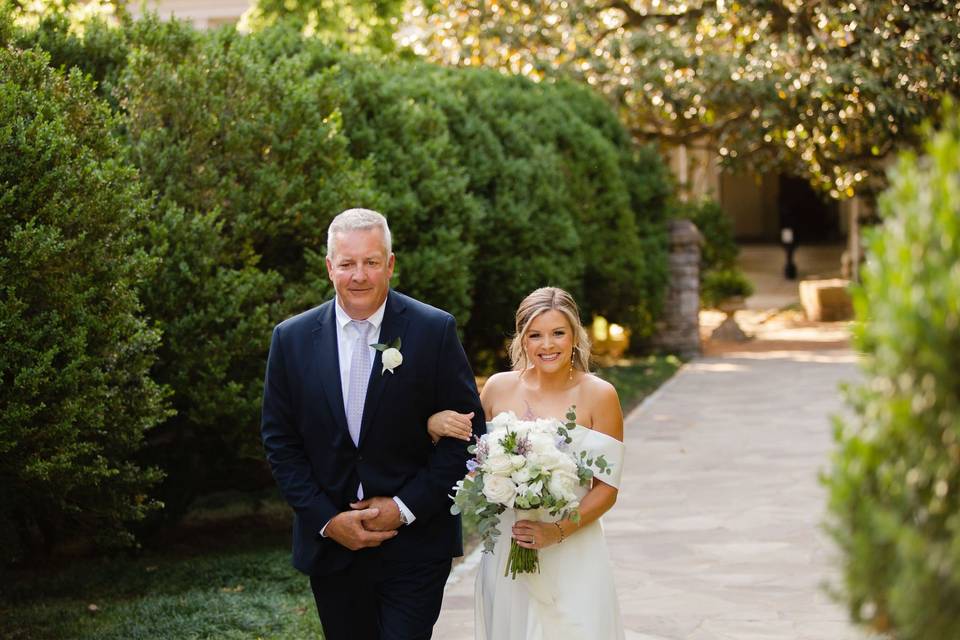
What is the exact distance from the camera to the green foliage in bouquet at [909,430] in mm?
2004

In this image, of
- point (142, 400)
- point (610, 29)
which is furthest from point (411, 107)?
point (610, 29)

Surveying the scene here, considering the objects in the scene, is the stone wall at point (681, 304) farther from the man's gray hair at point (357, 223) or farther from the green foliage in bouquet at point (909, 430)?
the green foliage in bouquet at point (909, 430)

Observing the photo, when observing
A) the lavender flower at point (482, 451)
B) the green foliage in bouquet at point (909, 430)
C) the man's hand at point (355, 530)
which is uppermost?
the green foliage in bouquet at point (909, 430)

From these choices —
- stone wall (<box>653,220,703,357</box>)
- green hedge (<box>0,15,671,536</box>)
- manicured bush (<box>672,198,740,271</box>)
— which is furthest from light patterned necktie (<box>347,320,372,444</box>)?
manicured bush (<box>672,198,740,271</box>)

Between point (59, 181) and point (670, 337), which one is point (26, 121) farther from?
point (670, 337)

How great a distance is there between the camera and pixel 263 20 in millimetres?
20141

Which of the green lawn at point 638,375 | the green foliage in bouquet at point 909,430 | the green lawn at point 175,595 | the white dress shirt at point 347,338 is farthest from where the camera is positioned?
the green lawn at point 638,375

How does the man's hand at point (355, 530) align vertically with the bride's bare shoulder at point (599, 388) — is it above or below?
below

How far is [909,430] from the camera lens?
2086 millimetres

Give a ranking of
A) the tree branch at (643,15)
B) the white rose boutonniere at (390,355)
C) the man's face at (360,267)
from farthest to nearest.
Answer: the tree branch at (643,15) < the white rose boutonniere at (390,355) < the man's face at (360,267)

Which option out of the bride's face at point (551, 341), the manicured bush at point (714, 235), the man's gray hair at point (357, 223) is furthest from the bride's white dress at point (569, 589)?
the manicured bush at point (714, 235)

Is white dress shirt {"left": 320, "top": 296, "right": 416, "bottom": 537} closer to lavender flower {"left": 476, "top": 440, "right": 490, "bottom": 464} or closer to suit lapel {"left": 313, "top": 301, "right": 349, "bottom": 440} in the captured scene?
suit lapel {"left": 313, "top": 301, "right": 349, "bottom": 440}

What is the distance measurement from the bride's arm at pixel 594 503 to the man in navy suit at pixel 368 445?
11.2 inches

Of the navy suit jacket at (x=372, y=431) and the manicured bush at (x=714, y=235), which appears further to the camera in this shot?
the manicured bush at (x=714, y=235)
